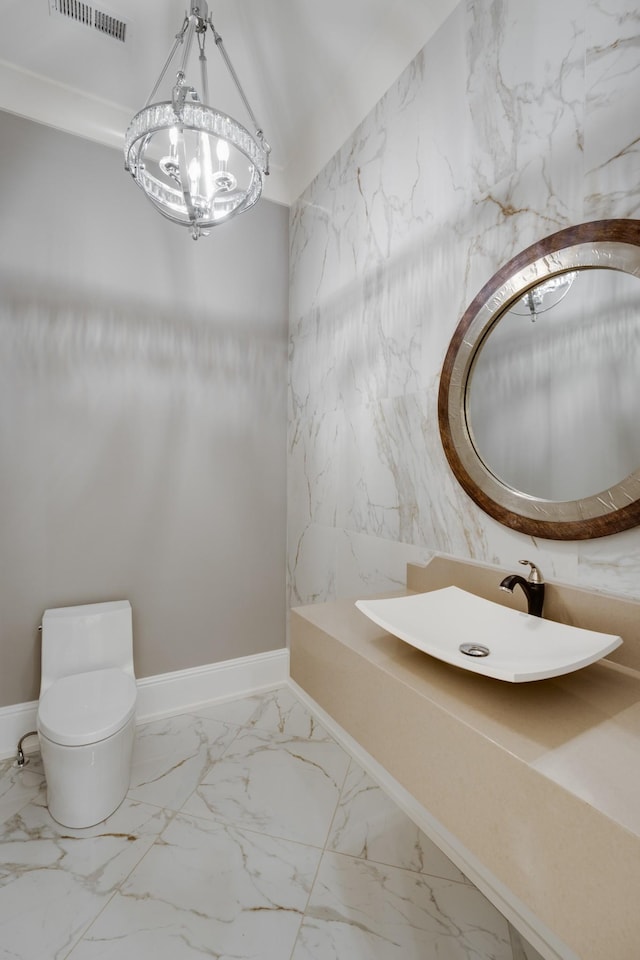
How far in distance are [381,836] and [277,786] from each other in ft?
1.50

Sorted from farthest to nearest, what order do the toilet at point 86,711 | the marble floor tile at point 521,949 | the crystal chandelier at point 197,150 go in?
the toilet at point 86,711 < the crystal chandelier at point 197,150 < the marble floor tile at point 521,949

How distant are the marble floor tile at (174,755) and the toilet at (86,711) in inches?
4.8

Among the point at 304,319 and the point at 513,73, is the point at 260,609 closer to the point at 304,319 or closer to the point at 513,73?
the point at 304,319

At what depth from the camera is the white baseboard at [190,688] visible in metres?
2.04

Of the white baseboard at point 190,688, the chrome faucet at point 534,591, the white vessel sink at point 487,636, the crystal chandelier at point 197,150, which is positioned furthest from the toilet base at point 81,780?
the crystal chandelier at point 197,150

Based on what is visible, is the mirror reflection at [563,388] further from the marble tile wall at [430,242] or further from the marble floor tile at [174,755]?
the marble floor tile at [174,755]

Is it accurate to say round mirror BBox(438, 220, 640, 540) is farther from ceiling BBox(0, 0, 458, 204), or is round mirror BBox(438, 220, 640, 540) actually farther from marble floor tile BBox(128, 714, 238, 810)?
marble floor tile BBox(128, 714, 238, 810)

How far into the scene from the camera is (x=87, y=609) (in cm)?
213

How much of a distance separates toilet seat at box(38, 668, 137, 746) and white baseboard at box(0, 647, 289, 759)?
0.39 metres

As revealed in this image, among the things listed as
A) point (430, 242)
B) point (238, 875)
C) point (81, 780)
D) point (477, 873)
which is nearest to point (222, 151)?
point (430, 242)

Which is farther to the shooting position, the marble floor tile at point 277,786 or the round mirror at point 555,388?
the marble floor tile at point 277,786

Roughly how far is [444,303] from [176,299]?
4.79 ft

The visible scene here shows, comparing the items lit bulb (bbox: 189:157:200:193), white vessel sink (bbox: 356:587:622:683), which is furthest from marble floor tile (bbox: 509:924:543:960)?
lit bulb (bbox: 189:157:200:193)

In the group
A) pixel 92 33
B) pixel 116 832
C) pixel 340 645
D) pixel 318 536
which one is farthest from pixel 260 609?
pixel 92 33
